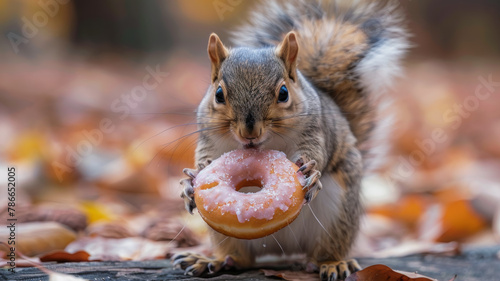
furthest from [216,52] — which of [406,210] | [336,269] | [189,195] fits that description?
[406,210]

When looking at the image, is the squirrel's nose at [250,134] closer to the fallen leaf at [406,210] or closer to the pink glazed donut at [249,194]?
the pink glazed donut at [249,194]

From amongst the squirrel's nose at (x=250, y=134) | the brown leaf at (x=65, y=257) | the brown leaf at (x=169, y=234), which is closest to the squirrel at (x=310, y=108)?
the squirrel's nose at (x=250, y=134)

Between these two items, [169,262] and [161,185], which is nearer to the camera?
[169,262]

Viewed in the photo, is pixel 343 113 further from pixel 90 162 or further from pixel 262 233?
pixel 90 162

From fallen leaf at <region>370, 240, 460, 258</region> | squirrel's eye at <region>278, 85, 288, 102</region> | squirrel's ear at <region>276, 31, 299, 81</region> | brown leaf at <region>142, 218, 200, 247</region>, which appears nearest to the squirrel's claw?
squirrel's eye at <region>278, 85, 288, 102</region>

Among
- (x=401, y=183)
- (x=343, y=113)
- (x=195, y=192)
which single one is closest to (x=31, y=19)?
(x=401, y=183)

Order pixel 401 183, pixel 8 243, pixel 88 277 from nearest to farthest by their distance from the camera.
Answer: pixel 88 277
pixel 8 243
pixel 401 183
